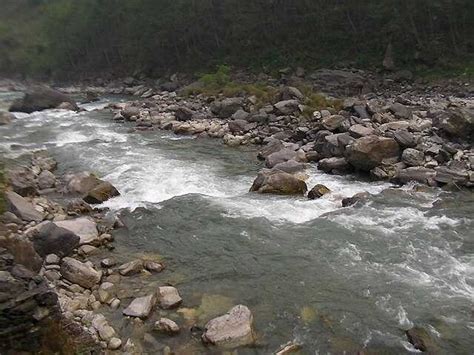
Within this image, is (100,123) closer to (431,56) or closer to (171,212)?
(171,212)

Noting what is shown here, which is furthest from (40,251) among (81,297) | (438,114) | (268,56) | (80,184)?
(268,56)

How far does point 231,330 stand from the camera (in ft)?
25.6

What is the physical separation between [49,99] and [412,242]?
30.2 metres

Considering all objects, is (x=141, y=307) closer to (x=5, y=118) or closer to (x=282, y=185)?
(x=282, y=185)

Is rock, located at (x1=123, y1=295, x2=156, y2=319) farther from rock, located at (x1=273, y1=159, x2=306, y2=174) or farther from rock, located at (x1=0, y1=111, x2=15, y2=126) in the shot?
rock, located at (x1=0, y1=111, x2=15, y2=126)

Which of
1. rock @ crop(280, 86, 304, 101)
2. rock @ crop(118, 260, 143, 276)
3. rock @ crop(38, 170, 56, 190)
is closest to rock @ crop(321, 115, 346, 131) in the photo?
rock @ crop(280, 86, 304, 101)

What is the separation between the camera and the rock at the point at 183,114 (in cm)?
2606

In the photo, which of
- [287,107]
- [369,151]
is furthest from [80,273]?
[287,107]

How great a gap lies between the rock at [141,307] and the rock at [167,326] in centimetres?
43

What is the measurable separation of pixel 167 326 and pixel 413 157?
1109 centimetres

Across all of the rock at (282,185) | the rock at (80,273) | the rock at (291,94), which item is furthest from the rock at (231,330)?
the rock at (291,94)

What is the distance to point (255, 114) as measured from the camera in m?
23.6

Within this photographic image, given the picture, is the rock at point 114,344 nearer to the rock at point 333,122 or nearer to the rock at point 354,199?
the rock at point 354,199

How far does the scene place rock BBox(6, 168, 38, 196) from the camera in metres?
14.4
